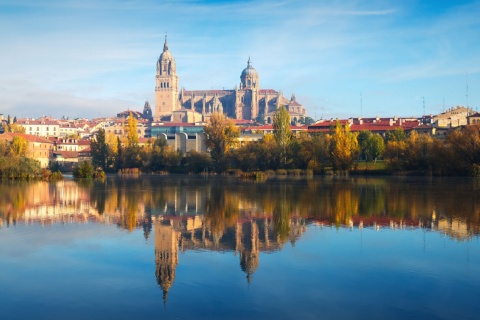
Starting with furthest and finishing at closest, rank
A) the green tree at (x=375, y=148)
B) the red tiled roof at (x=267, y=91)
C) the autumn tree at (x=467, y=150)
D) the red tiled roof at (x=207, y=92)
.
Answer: the red tiled roof at (x=207, y=92)
the red tiled roof at (x=267, y=91)
the green tree at (x=375, y=148)
the autumn tree at (x=467, y=150)

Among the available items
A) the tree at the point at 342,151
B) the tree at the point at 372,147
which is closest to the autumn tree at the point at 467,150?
the tree at the point at 342,151

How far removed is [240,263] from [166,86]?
165703 millimetres

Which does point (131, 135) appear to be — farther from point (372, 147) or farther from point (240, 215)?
point (240, 215)

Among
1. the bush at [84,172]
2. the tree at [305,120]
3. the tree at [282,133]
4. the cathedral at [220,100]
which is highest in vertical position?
the cathedral at [220,100]

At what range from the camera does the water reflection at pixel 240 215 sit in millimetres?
13984

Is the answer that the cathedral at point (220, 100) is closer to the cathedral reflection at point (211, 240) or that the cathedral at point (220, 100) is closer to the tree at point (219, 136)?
the tree at point (219, 136)

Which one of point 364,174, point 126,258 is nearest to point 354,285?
point 126,258

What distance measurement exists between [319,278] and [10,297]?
4887 millimetres

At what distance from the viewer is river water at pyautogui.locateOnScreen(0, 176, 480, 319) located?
866cm

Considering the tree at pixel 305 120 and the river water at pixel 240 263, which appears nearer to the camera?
the river water at pixel 240 263

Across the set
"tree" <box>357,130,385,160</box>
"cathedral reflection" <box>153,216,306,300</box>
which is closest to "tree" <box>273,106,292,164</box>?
"tree" <box>357,130,385,160</box>

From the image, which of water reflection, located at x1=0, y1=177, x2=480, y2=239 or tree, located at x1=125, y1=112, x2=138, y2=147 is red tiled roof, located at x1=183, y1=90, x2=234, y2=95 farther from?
water reflection, located at x1=0, y1=177, x2=480, y2=239

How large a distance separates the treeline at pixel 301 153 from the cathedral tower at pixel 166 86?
3934 inches

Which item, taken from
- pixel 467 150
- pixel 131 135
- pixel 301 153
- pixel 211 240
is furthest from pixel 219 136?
pixel 211 240
